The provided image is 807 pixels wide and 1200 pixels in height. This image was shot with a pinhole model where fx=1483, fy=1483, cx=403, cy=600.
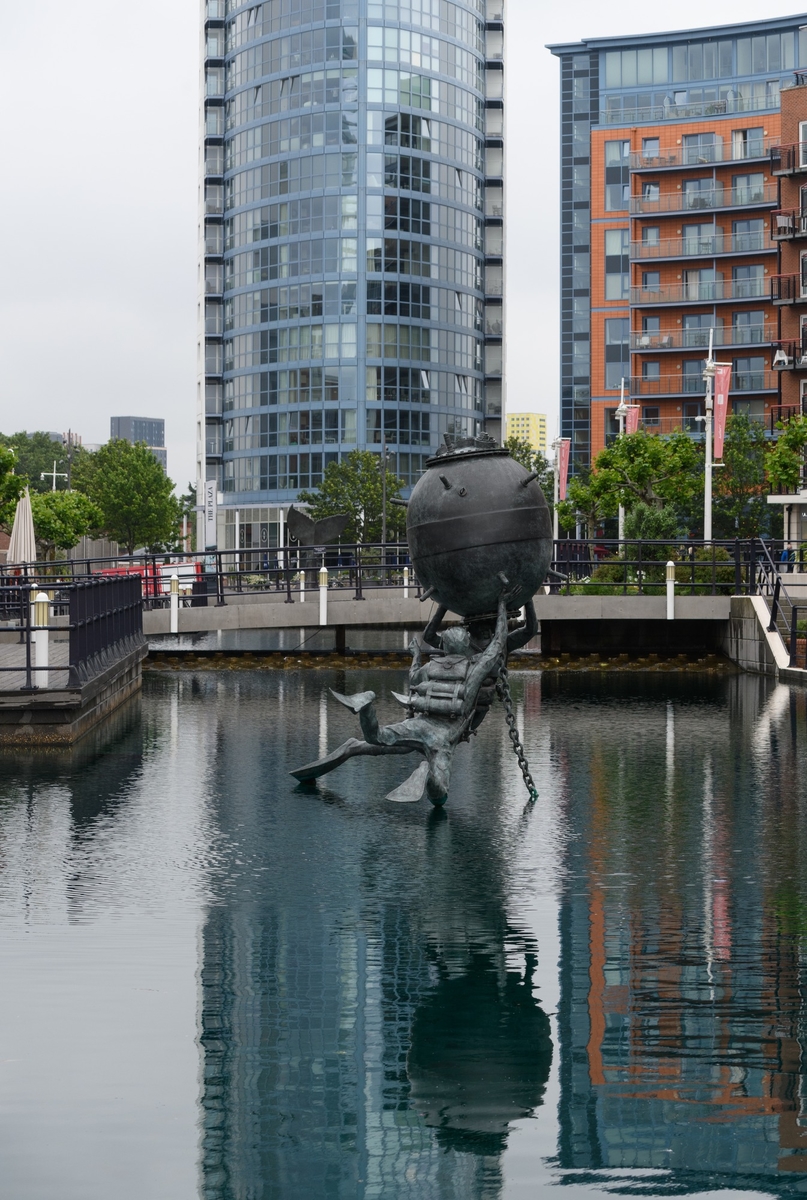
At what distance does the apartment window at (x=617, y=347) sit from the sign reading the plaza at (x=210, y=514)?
26697mm

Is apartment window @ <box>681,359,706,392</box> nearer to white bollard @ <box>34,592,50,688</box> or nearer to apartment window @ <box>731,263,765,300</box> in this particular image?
apartment window @ <box>731,263,765,300</box>

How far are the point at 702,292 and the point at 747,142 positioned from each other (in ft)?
33.1

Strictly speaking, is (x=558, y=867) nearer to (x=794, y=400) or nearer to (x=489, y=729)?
(x=489, y=729)

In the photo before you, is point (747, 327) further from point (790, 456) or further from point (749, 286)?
point (790, 456)

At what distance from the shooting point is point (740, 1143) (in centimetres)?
609

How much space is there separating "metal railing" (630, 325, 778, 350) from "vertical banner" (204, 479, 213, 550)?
25380 mm

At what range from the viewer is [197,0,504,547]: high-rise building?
99.6 metres

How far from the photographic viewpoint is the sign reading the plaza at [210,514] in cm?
8356

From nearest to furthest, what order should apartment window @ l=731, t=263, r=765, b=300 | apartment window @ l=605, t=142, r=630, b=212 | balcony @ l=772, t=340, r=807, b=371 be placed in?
balcony @ l=772, t=340, r=807, b=371
apartment window @ l=731, t=263, r=765, b=300
apartment window @ l=605, t=142, r=630, b=212

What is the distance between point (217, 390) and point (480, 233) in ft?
73.5

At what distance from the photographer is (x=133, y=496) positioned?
101562 millimetres

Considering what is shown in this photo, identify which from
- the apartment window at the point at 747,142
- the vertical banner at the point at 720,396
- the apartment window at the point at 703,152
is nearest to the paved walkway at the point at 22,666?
the vertical banner at the point at 720,396

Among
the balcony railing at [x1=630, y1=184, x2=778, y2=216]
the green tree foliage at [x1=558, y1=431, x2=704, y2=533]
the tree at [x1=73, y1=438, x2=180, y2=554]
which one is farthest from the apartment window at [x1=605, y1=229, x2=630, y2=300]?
the tree at [x1=73, y1=438, x2=180, y2=554]

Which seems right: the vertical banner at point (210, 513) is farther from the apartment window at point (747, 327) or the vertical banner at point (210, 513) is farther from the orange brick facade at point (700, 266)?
the apartment window at point (747, 327)
